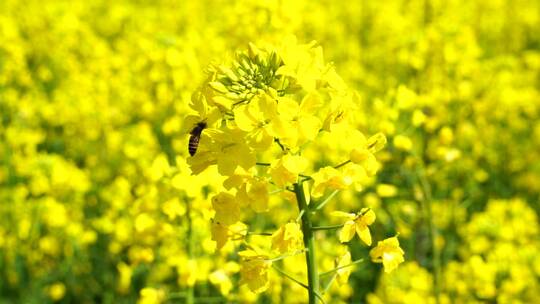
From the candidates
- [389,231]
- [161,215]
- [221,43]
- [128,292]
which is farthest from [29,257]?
[221,43]

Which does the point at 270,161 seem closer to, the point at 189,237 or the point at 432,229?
the point at 432,229

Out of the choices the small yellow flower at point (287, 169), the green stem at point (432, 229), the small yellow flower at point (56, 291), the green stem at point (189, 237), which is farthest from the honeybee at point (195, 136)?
the small yellow flower at point (56, 291)

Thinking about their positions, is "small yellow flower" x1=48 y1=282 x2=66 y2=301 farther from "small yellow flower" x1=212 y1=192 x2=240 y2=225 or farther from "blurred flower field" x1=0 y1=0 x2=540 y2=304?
"small yellow flower" x1=212 y1=192 x2=240 y2=225

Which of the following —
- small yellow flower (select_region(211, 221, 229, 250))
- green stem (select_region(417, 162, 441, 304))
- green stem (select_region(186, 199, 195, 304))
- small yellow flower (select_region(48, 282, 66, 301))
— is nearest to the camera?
small yellow flower (select_region(211, 221, 229, 250))

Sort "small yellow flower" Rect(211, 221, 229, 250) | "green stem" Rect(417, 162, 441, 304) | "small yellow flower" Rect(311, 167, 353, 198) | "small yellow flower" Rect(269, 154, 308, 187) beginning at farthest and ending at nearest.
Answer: "green stem" Rect(417, 162, 441, 304), "small yellow flower" Rect(211, 221, 229, 250), "small yellow flower" Rect(311, 167, 353, 198), "small yellow flower" Rect(269, 154, 308, 187)

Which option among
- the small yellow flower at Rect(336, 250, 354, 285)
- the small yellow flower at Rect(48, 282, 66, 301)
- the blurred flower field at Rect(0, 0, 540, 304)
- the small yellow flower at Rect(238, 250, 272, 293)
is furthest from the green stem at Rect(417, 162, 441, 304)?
the small yellow flower at Rect(48, 282, 66, 301)

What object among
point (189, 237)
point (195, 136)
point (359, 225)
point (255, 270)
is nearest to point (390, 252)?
point (359, 225)

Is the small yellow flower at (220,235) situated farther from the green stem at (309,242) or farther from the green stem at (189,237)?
the green stem at (189,237)
